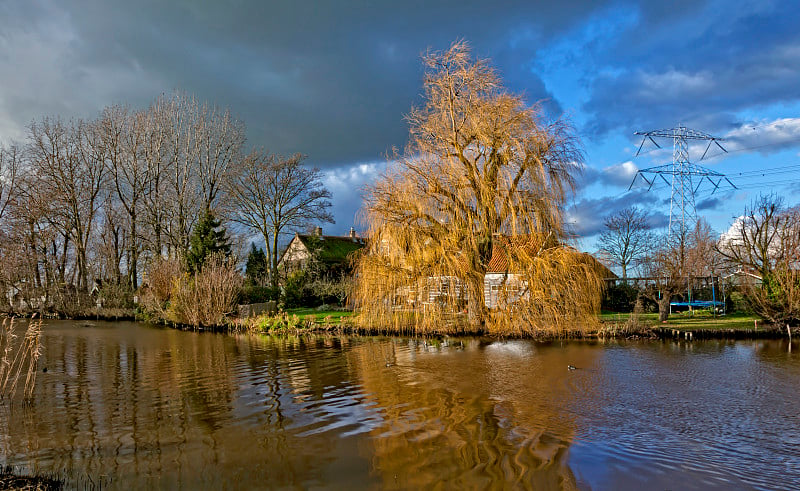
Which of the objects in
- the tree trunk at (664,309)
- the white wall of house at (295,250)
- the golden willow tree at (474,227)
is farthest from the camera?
the white wall of house at (295,250)

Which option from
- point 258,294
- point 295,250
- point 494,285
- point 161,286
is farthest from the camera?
point 295,250

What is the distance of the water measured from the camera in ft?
19.6

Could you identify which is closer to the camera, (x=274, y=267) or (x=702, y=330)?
(x=702, y=330)

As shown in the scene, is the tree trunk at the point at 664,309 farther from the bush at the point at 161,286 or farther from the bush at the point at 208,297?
the bush at the point at 161,286

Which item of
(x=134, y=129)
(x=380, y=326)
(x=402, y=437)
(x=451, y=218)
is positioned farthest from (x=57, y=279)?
(x=402, y=437)

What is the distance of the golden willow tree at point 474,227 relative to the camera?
17.9 m

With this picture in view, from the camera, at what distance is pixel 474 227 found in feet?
63.5

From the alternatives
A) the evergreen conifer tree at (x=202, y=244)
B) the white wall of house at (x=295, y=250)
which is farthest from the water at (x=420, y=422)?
the white wall of house at (x=295, y=250)

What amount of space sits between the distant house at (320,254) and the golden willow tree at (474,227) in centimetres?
269

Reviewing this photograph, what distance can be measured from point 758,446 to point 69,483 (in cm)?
818

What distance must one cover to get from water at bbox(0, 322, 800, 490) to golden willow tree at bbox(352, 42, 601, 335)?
3.75 meters

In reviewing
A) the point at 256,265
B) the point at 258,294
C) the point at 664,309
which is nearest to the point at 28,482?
the point at 664,309

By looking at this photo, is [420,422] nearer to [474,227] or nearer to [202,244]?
[474,227]

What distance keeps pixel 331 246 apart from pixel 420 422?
122 ft
